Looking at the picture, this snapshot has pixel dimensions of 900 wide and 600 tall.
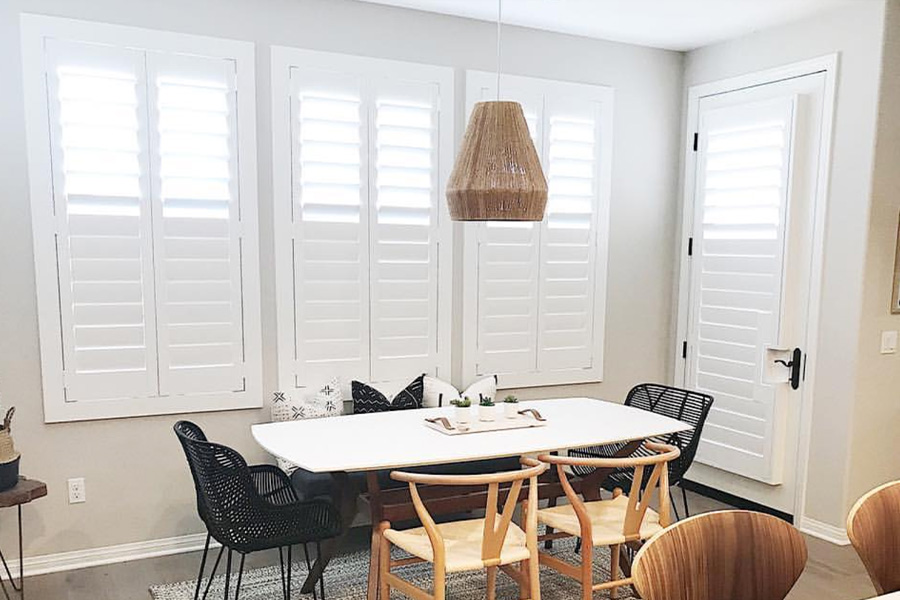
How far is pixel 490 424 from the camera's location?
3.03 m

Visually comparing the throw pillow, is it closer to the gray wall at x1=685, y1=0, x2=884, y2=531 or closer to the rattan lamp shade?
the rattan lamp shade

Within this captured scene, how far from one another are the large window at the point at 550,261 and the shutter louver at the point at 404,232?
25cm

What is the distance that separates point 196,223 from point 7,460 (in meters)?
1.27

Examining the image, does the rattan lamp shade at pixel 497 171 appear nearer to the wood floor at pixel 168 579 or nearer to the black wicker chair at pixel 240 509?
the black wicker chair at pixel 240 509

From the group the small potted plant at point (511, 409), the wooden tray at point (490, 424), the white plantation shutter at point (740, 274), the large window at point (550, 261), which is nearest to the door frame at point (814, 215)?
the white plantation shutter at point (740, 274)

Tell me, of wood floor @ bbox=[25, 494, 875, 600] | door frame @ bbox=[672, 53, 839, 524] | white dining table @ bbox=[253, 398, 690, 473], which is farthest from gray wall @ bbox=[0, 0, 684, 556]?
white dining table @ bbox=[253, 398, 690, 473]

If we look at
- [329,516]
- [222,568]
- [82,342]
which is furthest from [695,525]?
[82,342]

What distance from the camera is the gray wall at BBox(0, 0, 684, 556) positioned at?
318 centimetres

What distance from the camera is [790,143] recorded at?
3887mm

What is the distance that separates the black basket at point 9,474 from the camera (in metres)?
2.91

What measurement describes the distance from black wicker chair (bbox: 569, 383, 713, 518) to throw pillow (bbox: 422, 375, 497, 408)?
1.86 feet

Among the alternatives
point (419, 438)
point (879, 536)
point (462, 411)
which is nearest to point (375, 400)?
point (462, 411)

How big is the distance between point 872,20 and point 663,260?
1737 millimetres

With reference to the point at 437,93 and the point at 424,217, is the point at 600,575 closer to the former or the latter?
the point at 424,217
